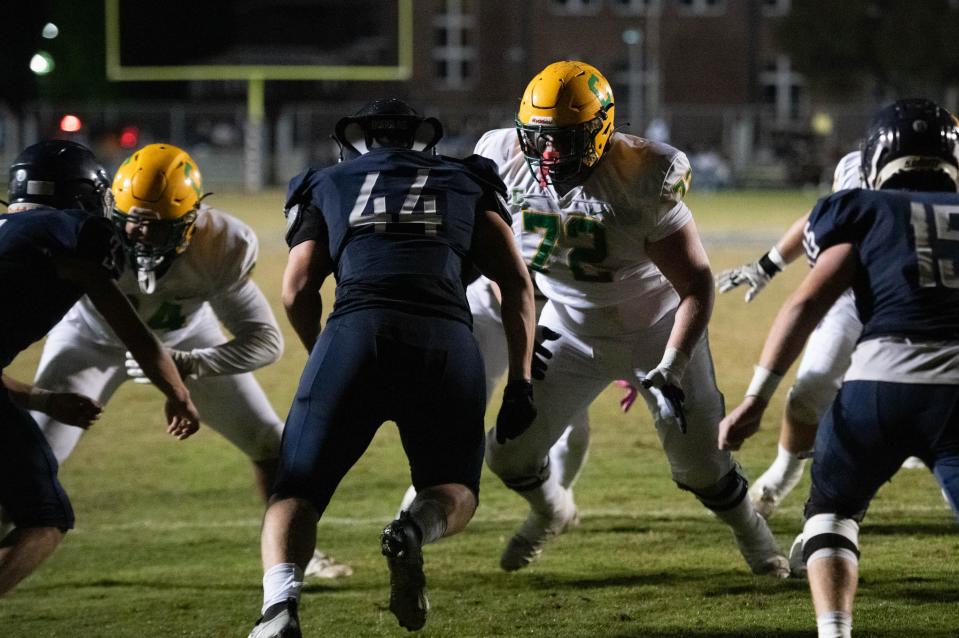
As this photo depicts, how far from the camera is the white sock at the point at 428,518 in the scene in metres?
3.66


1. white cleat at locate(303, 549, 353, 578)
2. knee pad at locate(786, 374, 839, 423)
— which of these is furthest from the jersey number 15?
white cleat at locate(303, 549, 353, 578)

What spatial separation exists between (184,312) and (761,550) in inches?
98.4

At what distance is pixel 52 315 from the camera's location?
4121 millimetres

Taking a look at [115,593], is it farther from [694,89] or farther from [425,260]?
[694,89]

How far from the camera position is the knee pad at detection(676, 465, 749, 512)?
194 inches

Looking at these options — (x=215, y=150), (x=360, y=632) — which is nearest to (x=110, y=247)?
(x=360, y=632)

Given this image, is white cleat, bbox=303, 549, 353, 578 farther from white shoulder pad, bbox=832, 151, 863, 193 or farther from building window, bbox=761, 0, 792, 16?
building window, bbox=761, 0, 792, 16

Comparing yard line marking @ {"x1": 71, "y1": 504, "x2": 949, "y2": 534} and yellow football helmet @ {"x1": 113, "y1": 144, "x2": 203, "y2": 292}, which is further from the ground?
yellow football helmet @ {"x1": 113, "y1": 144, "x2": 203, "y2": 292}

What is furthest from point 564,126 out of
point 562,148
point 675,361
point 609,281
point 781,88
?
point 781,88

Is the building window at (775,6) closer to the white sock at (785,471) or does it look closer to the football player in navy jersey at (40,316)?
the white sock at (785,471)

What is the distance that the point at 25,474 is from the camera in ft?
13.0

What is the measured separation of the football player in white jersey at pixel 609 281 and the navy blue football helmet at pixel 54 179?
56.8 inches

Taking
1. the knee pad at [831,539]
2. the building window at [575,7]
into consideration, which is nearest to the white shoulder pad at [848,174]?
the knee pad at [831,539]

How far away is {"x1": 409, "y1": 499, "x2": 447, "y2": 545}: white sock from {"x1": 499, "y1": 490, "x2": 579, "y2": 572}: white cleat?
5.45 ft
